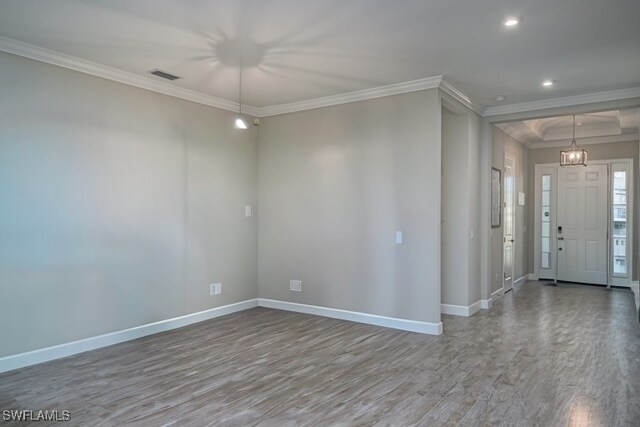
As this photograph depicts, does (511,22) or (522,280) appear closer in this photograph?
(511,22)

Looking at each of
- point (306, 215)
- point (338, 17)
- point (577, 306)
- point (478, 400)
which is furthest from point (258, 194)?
point (577, 306)

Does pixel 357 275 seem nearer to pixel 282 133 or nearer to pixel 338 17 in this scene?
pixel 282 133

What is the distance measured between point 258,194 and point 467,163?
279cm

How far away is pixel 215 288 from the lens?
543 centimetres

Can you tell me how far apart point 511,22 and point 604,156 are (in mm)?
5771

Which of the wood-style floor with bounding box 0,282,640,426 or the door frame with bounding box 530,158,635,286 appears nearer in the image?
the wood-style floor with bounding box 0,282,640,426

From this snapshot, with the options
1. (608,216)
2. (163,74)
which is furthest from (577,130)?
(163,74)

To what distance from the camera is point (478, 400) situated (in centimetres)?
311

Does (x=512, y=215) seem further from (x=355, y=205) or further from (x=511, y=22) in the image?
(x=511, y=22)

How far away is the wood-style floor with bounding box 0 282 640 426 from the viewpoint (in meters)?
2.89

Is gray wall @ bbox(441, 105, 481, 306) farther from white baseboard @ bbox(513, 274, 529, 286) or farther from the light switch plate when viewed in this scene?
white baseboard @ bbox(513, 274, 529, 286)

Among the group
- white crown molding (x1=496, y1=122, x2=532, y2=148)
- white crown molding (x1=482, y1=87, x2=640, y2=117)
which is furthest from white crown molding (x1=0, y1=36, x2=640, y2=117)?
white crown molding (x1=496, y1=122, x2=532, y2=148)

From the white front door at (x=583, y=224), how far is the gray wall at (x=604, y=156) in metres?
0.23

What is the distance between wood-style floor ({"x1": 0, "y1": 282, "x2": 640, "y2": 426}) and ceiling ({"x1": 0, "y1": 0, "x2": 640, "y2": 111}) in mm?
2707
